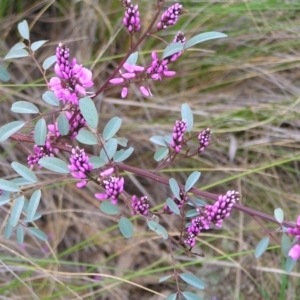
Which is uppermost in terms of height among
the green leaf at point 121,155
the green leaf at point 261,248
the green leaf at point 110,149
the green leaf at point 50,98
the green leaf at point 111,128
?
the green leaf at point 50,98

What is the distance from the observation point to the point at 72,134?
0.81m

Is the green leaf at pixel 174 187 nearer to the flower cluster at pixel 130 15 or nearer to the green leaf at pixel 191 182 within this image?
the green leaf at pixel 191 182

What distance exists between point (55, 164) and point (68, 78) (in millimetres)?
131

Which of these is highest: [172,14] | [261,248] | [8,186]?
[172,14]

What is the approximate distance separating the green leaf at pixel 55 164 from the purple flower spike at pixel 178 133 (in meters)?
0.17

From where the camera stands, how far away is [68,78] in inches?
26.5

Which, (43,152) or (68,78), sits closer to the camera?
(68,78)

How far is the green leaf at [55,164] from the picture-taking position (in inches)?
28.0

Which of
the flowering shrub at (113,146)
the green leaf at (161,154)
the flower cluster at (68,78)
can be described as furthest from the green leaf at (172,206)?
the flower cluster at (68,78)

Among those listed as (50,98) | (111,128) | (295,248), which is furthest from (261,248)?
(50,98)

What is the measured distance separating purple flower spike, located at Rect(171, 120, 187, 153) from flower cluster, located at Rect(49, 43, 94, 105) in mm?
150

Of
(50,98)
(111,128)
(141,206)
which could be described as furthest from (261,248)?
(50,98)

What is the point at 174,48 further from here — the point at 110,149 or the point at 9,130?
the point at 9,130

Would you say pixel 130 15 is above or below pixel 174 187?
above
